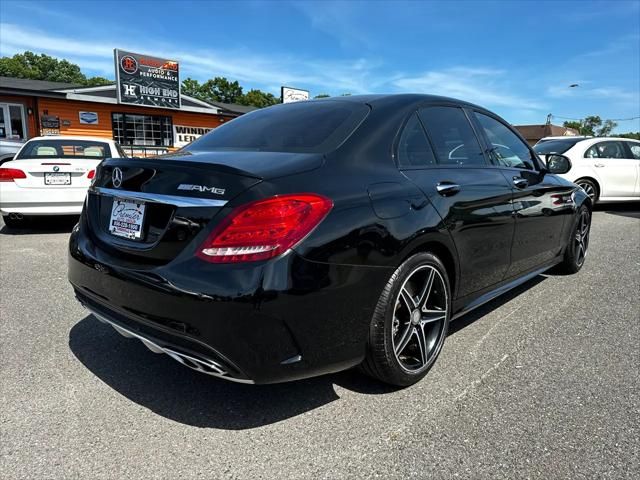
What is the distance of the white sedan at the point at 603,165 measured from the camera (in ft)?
30.7

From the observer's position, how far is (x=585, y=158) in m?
9.39

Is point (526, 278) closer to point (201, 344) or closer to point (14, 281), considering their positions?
point (201, 344)

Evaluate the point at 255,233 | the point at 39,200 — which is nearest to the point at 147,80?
the point at 39,200

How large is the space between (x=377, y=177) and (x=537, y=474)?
1.46m

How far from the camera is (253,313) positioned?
186cm

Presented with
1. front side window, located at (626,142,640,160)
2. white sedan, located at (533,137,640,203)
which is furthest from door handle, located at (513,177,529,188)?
front side window, located at (626,142,640,160)

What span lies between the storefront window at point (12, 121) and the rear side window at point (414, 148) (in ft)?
65.7

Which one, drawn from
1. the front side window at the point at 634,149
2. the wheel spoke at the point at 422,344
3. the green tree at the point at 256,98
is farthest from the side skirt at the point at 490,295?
the green tree at the point at 256,98

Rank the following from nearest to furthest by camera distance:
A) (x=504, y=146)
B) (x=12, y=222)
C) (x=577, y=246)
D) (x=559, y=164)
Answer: (x=504, y=146) < (x=559, y=164) < (x=577, y=246) < (x=12, y=222)

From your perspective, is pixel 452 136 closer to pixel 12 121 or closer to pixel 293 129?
pixel 293 129

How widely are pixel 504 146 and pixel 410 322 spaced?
74.1 inches

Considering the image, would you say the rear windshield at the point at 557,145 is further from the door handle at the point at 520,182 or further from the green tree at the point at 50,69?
the green tree at the point at 50,69

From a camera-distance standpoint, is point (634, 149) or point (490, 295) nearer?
point (490, 295)

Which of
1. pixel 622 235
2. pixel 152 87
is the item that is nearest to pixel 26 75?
pixel 152 87
